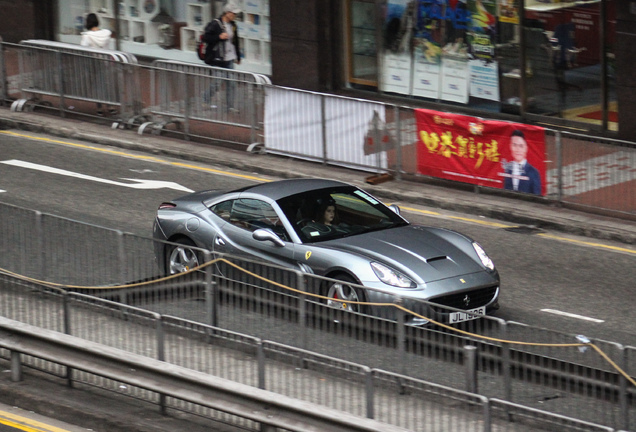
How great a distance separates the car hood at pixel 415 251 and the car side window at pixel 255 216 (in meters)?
0.64

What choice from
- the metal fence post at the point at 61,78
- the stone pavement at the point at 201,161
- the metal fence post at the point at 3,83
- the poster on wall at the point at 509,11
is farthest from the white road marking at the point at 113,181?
the poster on wall at the point at 509,11

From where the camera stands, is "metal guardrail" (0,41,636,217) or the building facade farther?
the building facade

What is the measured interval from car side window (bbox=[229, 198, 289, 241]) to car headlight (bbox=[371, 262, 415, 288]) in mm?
1182

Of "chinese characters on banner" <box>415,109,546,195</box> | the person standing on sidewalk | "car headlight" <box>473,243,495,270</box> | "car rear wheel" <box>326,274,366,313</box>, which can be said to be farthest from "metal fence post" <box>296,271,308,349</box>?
the person standing on sidewalk

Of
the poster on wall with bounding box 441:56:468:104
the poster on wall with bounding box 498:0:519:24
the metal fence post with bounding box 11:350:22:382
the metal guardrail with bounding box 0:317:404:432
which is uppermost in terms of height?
the poster on wall with bounding box 498:0:519:24

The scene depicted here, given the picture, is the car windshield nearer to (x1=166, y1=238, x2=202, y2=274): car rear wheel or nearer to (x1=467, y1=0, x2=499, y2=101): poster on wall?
(x1=166, y1=238, x2=202, y2=274): car rear wheel

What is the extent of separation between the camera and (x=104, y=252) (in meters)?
9.80

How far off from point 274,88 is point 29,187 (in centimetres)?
425

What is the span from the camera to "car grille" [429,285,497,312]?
1077cm

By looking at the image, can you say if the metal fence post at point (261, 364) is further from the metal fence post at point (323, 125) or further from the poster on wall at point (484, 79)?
the poster on wall at point (484, 79)

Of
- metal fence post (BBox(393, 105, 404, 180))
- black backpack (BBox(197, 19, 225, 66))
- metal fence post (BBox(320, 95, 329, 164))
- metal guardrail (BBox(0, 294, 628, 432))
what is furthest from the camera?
black backpack (BBox(197, 19, 225, 66))

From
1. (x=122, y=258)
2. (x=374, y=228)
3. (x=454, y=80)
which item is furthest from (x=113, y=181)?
(x=122, y=258)

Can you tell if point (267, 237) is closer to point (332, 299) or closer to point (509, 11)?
point (332, 299)

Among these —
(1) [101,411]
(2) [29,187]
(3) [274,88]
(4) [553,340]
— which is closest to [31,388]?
(1) [101,411]
